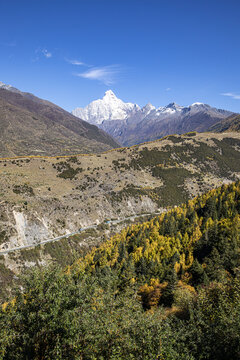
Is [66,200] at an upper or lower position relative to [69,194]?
lower

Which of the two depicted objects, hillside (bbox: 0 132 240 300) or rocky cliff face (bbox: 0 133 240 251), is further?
rocky cliff face (bbox: 0 133 240 251)

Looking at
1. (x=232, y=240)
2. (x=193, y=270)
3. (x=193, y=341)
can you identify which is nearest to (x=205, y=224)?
(x=232, y=240)

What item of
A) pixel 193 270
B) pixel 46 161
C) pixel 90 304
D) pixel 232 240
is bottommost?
pixel 193 270

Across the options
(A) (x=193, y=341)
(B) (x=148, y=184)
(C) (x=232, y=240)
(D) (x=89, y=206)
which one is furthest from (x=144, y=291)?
(B) (x=148, y=184)

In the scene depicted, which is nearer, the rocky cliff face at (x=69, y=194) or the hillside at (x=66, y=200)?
the hillside at (x=66, y=200)

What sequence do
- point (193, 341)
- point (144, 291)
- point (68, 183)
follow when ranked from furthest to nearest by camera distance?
point (68, 183) < point (144, 291) < point (193, 341)

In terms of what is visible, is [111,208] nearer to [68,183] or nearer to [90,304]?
[68,183]

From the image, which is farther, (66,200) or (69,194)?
(69,194)

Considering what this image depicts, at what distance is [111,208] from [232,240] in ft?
323

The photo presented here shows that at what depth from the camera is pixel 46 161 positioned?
171 meters

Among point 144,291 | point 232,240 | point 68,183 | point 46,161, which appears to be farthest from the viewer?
point 46,161

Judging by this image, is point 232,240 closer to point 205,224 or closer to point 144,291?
point 205,224

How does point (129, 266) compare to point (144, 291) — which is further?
point (129, 266)

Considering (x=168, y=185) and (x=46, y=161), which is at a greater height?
(x=46, y=161)
